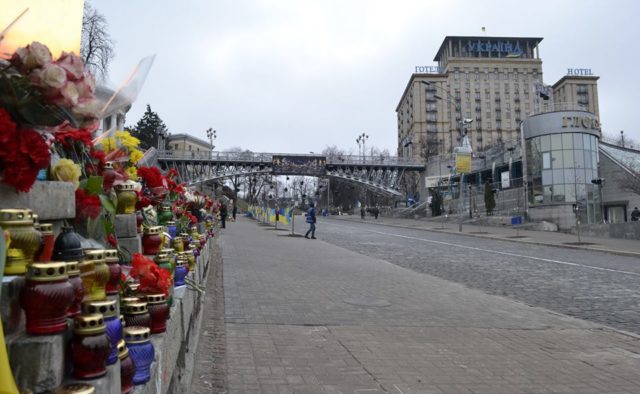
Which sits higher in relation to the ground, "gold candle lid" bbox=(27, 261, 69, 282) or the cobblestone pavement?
"gold candle lid" bbox=(27, 261, 69, 282)

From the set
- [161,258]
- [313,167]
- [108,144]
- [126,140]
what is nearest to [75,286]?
[161,258]

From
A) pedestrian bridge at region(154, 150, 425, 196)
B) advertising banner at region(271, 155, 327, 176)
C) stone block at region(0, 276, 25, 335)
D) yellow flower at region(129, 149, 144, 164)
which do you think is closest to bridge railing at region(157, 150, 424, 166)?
pedestrian bridge at region(154, 150, 425, 196)

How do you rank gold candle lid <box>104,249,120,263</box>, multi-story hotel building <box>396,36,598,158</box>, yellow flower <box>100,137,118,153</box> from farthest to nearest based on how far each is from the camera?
multi-story hotel building <box>396,36,598,158</box> → yellow flower <box>100,137,118,153</box> → gold candle lid <box>104,249,120,263</box>

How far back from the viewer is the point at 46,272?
1.43m

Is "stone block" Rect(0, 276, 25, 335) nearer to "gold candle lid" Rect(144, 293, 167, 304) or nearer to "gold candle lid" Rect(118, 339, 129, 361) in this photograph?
"gold candle lid" Rect(118, 339, 129, 361)

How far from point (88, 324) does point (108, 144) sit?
207cm

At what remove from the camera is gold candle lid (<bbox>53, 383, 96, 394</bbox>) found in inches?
54.6

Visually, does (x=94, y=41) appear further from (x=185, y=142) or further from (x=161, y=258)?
(x=185, y=142)

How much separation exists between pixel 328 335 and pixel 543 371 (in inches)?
89.2

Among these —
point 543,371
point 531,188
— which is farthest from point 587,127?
point 543,371

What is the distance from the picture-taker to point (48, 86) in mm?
1600

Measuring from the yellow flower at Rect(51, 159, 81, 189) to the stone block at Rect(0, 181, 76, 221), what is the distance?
55 mm

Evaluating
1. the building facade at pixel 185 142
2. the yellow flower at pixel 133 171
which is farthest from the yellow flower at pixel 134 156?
the building facade at pixel 185 142

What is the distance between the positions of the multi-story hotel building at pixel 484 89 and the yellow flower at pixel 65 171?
13840 cm
